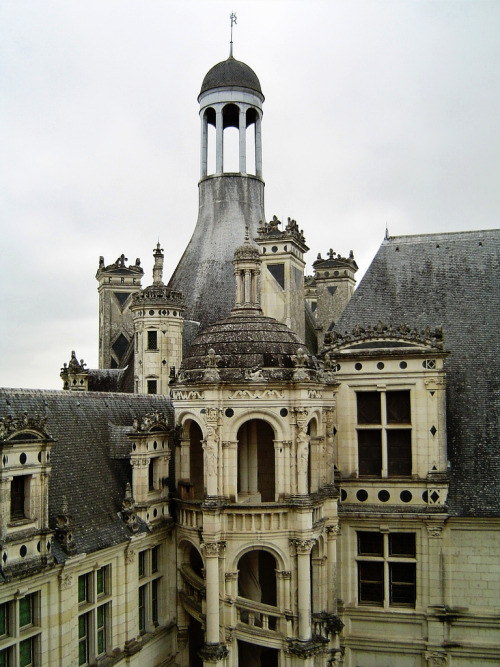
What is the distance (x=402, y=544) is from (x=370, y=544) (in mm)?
1284

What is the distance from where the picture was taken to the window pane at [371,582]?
28.7m

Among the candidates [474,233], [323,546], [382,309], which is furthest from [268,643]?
[474,233]

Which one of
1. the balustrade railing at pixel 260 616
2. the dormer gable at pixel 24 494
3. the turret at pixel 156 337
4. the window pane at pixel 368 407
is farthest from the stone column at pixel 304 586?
the turret at pixel 156 337

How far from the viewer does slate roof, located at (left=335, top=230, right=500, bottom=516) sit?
1114 inches

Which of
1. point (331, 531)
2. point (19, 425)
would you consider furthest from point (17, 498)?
point (331, 531)

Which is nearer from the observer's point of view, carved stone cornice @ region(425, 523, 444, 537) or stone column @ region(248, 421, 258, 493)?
stone column @ region(248, 421, 258, 493)

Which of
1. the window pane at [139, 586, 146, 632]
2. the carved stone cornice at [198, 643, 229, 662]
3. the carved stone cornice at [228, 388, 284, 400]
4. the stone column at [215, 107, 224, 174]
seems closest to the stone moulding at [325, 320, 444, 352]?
the carved stone cornice at [228, 388, 284, 400]

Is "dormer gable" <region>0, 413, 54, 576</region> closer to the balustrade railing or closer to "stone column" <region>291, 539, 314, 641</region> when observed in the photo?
the balustrade railing

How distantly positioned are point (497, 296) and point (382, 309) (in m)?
4.94

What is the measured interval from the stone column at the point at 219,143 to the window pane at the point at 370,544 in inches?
958

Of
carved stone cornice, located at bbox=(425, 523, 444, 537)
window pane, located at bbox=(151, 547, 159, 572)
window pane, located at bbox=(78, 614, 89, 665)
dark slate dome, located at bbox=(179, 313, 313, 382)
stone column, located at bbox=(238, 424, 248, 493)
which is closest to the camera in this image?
window pane, located at bbox=(78, 614, 89, 665)

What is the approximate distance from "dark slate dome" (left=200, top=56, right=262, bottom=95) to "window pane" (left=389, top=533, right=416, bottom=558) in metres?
28.3

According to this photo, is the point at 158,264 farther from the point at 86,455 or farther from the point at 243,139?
the point at 86,455

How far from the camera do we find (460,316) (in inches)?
1233
